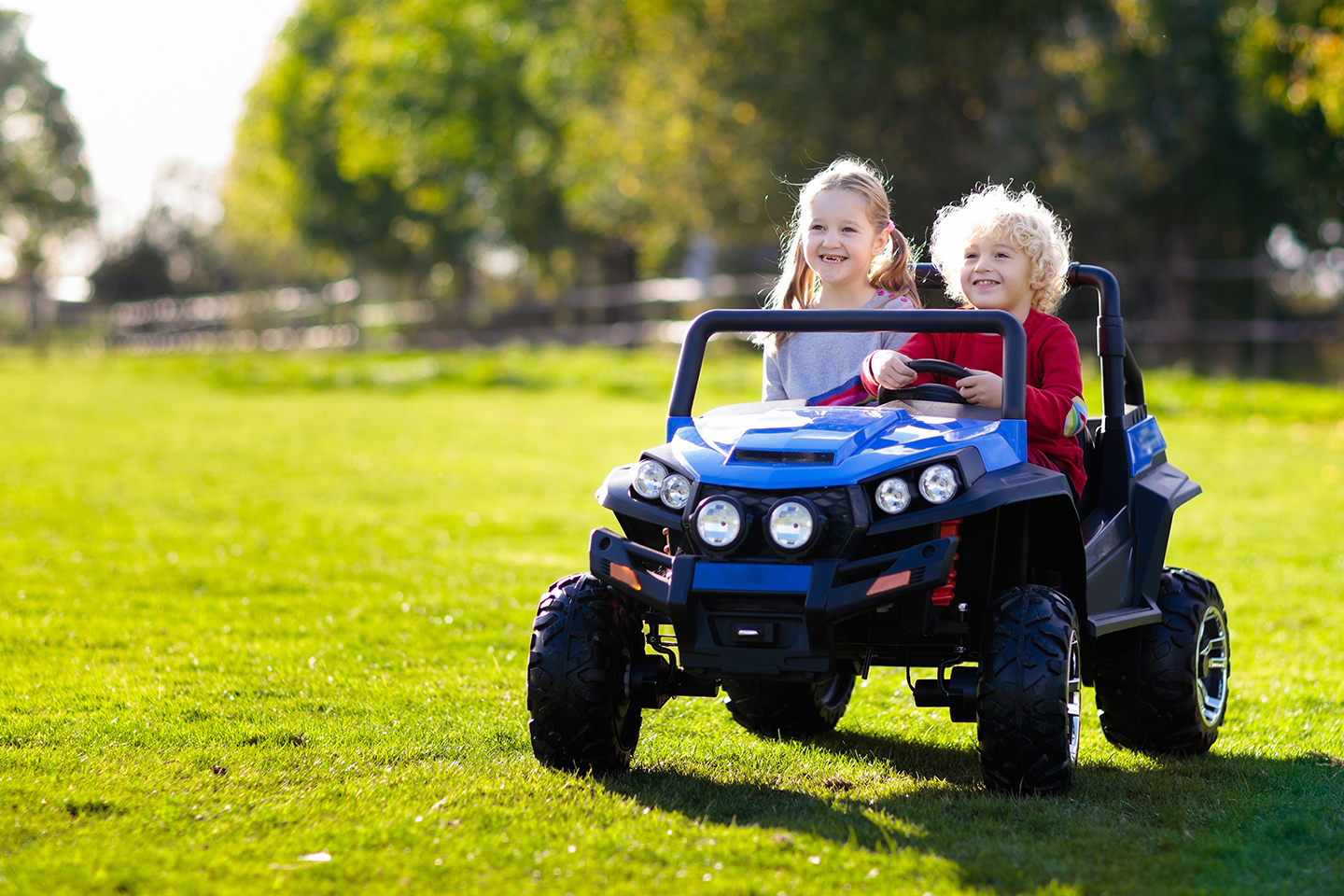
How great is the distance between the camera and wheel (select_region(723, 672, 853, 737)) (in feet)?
15.3

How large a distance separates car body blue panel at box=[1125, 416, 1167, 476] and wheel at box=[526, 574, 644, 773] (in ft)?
5.56

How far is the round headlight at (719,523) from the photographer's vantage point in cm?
361

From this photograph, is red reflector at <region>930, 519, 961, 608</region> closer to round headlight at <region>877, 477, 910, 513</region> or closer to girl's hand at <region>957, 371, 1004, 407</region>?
round headlight at <region>877, 477, 910, 513</region>

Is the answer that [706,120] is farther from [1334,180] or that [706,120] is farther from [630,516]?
[630,516]

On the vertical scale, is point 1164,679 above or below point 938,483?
below

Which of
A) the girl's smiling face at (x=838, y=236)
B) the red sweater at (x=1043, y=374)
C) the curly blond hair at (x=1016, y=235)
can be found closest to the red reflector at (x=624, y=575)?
the red sweater at (x=1043, y=374)

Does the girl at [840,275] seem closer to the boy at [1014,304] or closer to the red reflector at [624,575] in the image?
the boy at [1014,304]

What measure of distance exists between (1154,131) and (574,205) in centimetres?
1384

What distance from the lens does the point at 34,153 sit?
5828 cm

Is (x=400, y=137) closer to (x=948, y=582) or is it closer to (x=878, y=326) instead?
(x=878, y=326)

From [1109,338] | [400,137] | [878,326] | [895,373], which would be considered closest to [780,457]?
[878,326]

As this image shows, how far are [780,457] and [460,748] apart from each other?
137cm

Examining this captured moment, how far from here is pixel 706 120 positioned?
24.2 m

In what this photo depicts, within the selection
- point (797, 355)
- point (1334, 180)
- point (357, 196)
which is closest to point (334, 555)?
point (797, 355)
